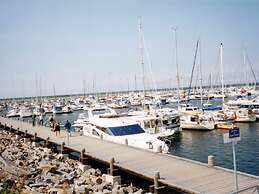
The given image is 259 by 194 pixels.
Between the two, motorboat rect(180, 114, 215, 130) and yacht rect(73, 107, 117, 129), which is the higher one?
yacht rect(73, 107, 117, 129)

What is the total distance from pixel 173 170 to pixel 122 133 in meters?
12.4

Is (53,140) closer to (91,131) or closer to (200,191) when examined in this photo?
(91,131)

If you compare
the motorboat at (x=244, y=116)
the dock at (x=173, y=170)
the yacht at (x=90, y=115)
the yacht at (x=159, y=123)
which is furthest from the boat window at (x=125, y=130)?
the motorboat at (x=244, y=116)

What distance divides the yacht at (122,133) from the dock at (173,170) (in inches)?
74.6

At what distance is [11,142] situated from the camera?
124 feet

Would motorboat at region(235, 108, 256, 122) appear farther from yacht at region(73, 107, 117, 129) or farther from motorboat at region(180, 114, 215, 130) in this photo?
yacht at region(73, 107, 117, 129)

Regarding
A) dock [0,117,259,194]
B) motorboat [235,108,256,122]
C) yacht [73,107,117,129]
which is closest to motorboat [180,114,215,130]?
motorboat [235,108,256,122]

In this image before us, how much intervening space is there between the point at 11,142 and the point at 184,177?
85.2 ft

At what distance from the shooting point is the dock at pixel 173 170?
49.5ft

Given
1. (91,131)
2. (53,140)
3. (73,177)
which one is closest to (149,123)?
(91,131)

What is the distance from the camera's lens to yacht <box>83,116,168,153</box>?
91.5ft

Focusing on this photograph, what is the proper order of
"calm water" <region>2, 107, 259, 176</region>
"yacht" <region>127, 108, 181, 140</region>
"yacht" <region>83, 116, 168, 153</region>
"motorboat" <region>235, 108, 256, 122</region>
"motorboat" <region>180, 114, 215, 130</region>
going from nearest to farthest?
"yacht" <region>83, 116, 168, 153</region> < "calm water" <region>2, 107, 259, 176</region> < "yacht" <region>127, 108, 181, 140</region> < "motorboat" <region>180, 114, 215, 130</region> < "motorboat" <region>235, 108, 256, 122</region>

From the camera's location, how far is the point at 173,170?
18391 mm

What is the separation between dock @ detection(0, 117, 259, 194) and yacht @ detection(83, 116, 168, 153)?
6.22 feet
